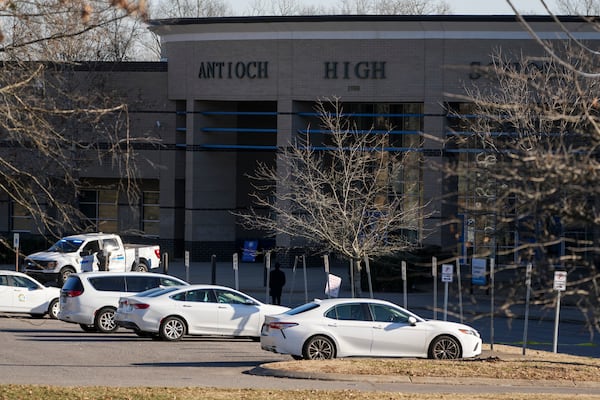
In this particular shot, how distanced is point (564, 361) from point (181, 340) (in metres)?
8.56

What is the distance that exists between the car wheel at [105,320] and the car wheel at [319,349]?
7100 mm

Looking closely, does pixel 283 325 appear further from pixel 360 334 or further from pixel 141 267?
pixel 141 267

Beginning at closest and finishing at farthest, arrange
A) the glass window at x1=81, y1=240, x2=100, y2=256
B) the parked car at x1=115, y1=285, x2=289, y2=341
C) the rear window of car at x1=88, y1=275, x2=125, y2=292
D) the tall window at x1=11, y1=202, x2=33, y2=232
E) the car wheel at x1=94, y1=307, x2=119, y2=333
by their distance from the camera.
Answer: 1. the parked car at x1=115, y1=285, x2=289, y2=341
2. the car wheel at x1=94, y1=307, x2=119, y2=333
3. the rear window of car at x1=88, y1=275, x2=125, y2=292
4. the glass window at x1=81, y1=240, x2=100, y2=256
5. the tall window at x1=11, y1=202, x2=33, y2=232

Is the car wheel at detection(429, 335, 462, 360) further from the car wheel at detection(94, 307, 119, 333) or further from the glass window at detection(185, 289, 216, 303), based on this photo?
the car wheel at detection(94, 307, 119, 333)

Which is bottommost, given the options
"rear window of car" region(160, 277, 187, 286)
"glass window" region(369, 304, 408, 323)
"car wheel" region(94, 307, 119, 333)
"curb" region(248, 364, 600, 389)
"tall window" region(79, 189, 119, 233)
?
"curb" region(248, 364, 600, 389)

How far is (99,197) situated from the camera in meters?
55.6

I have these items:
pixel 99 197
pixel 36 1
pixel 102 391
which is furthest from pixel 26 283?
pixel 99 197

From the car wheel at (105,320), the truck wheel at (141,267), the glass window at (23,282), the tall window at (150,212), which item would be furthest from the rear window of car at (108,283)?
the tall window at (150,212)

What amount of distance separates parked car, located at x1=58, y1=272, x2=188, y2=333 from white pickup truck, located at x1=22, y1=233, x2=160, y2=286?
1093 cm

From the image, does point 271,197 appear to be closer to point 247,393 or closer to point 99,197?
point 99,197

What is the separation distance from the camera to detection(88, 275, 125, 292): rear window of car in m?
26.2

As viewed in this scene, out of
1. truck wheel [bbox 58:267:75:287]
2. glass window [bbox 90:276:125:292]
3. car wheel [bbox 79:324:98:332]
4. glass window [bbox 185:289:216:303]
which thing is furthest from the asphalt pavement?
car wheel [bbox 79:324:98:332]

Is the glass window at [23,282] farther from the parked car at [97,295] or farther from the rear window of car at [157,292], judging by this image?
the rear window of car at [157,292]

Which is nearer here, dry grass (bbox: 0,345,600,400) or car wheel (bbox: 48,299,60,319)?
dry grass (bbox: 0,345,600,400)
